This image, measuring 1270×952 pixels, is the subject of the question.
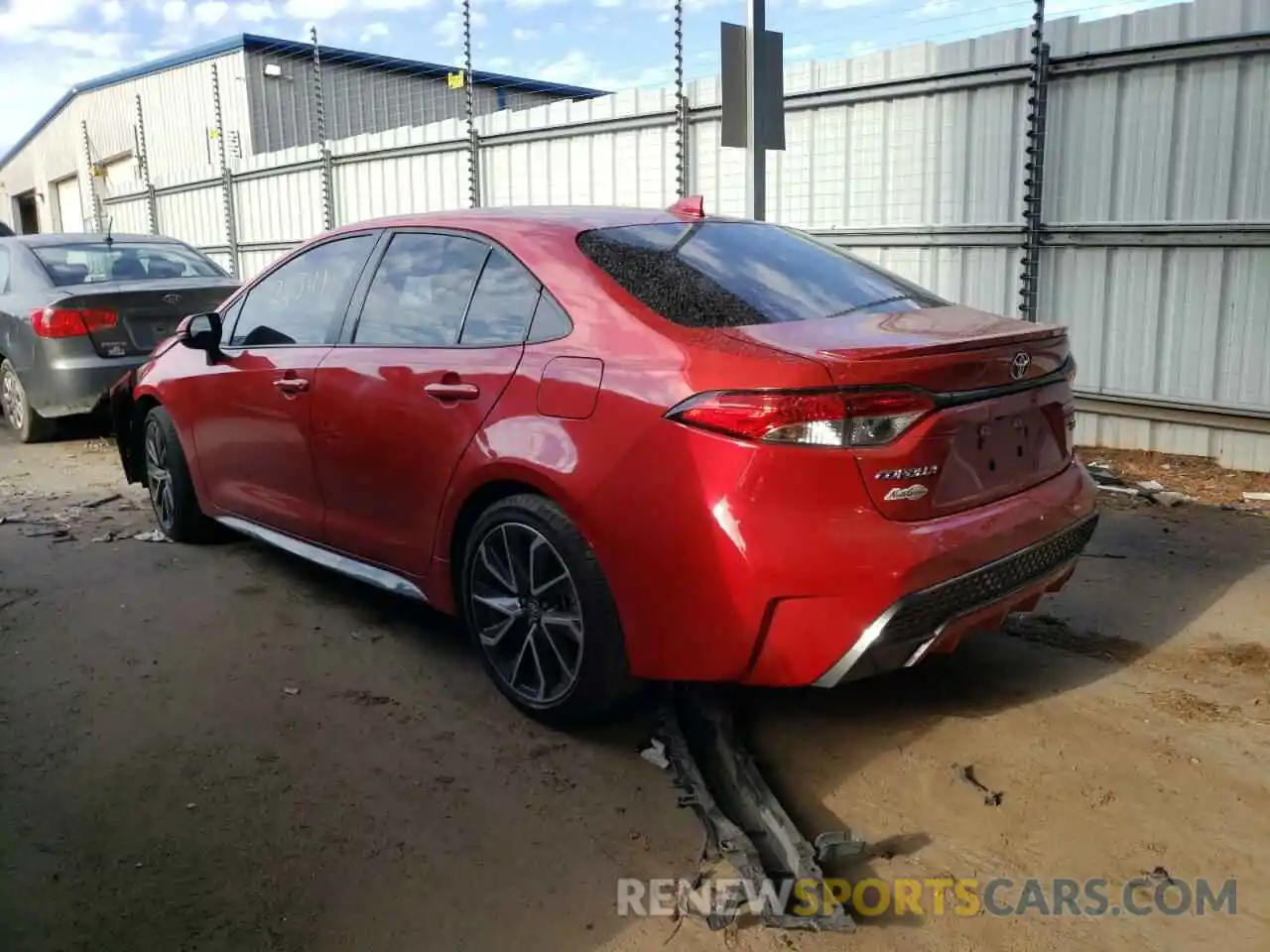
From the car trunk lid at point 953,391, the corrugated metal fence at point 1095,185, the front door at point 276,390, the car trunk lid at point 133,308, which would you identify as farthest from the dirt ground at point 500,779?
the car trunk lid at point 133,308

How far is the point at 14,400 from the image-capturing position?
8.64 m

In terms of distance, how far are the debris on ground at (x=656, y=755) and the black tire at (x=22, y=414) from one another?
683 centimetres

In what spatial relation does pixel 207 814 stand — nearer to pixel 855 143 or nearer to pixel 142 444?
pixel 142 444

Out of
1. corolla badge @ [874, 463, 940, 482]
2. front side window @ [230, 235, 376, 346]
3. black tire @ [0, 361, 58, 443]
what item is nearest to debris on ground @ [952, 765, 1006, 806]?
corolla badge @ [874, 463, 940, 482]

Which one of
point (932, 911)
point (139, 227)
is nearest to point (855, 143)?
point (932, 911)

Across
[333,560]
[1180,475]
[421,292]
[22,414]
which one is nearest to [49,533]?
[333,560]

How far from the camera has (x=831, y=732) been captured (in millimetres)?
3434

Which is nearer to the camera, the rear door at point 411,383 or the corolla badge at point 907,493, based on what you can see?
the corolla badge at point 907,493

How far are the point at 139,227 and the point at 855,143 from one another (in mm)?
15370

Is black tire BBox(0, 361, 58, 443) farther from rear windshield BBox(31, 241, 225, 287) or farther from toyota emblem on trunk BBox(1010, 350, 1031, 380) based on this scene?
toyota emblem on trunk BBox(1010, 350, 1031, 380)

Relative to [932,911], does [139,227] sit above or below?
above

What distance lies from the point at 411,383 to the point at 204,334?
1576 mm

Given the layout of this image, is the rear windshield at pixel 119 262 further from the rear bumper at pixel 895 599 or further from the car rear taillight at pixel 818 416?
the rear bumper at pixel 895 599

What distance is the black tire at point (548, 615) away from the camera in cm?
321
